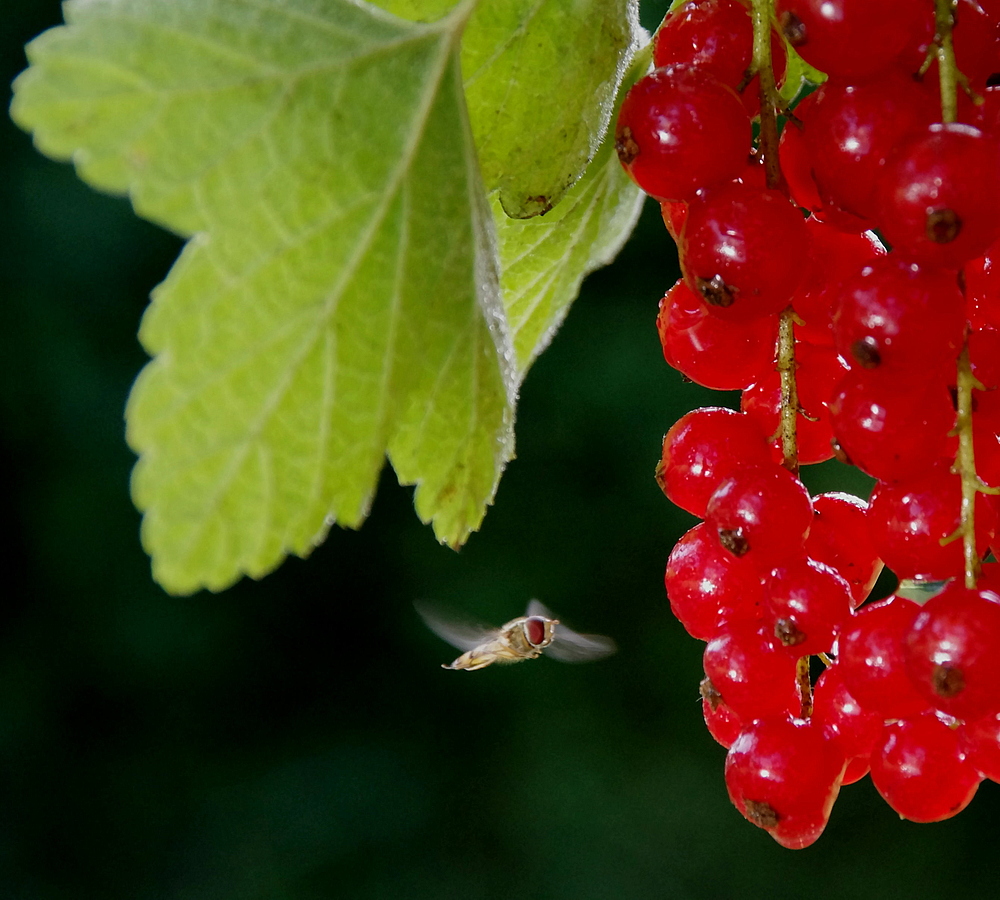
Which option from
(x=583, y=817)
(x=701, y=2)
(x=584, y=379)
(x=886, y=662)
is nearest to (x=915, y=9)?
(x=701, y=2)

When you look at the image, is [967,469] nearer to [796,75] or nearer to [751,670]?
[751,670]

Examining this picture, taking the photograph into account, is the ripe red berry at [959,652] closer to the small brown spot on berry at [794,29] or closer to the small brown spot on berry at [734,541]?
the small brown spot on berry at [734,541]

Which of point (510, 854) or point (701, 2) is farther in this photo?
point (510, 854)

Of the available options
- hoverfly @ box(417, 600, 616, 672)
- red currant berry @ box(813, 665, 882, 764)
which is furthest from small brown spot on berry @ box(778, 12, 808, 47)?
hoverfly @ box(417, 600, 616, 672)

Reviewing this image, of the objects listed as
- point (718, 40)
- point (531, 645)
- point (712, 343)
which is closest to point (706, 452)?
point (712, 343)

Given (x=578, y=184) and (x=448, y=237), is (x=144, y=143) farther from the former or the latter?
(x=578, y=184)

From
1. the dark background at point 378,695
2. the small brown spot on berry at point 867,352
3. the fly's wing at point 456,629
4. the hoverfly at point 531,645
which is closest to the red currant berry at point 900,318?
the small brown spot on berry at point 867,352
